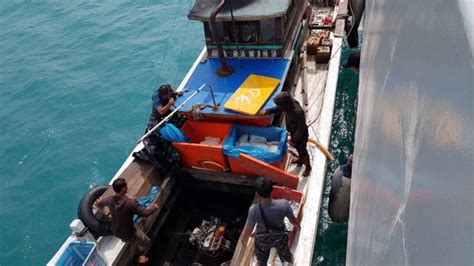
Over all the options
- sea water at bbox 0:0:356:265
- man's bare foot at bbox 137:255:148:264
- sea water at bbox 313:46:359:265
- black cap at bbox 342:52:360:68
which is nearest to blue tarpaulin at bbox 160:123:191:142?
man's bare foot at bbox 137:255:148:264

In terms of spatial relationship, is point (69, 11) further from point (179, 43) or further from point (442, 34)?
point (442, 34)

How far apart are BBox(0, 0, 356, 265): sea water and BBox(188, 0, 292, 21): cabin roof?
21.0 feet

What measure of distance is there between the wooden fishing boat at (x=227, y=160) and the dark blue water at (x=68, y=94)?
14.1ft

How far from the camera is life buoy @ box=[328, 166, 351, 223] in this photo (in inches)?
277

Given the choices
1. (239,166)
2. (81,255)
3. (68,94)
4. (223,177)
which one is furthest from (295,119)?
(68,94)

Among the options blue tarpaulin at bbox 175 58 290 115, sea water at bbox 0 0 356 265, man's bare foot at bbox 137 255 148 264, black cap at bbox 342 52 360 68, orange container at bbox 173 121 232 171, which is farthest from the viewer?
sea water at bbox 0 0 356 265

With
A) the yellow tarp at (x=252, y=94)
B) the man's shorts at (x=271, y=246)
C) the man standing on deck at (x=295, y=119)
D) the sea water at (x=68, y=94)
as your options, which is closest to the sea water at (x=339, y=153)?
the man standing on deck at (x=295, y=119)

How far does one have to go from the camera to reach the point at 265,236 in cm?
532

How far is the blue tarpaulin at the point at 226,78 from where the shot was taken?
8.20 metres

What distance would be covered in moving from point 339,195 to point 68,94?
1292cm

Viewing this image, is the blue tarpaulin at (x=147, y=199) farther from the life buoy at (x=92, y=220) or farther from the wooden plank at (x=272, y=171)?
the wooden plank at (x=272, y=171)

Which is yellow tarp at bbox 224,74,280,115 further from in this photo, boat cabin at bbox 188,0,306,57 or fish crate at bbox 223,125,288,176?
boat cabin at bbox 188,0,306,57

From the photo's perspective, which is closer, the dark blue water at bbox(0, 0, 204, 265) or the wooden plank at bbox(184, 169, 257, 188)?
the wooden plank at bbox(184, 169, 257, 188)

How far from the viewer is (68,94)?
1564 centimetres
